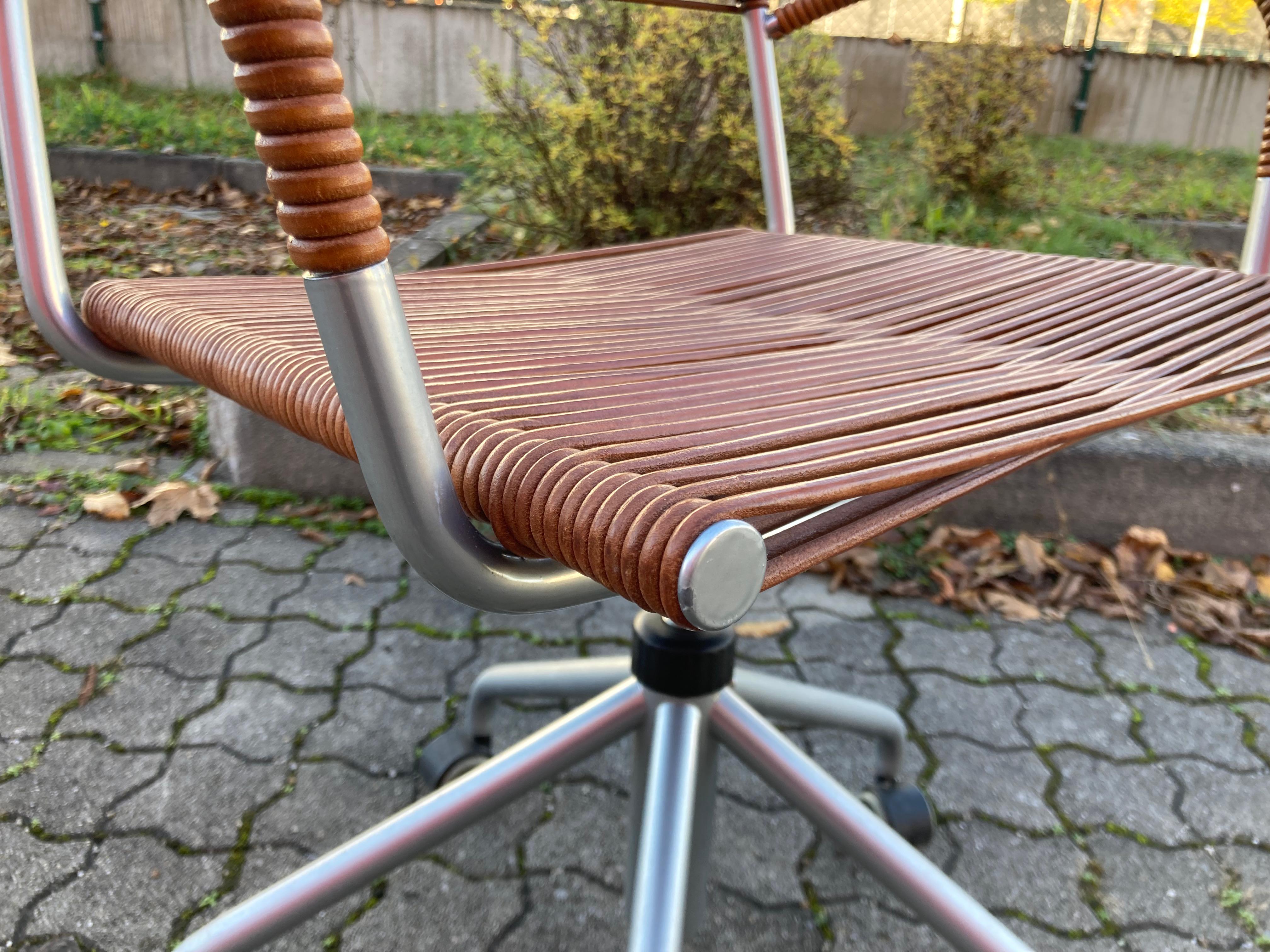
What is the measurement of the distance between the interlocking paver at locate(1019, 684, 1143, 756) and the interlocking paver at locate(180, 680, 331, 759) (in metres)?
1.05

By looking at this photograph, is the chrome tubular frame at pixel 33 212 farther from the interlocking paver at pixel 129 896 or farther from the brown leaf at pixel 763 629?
the brown leaf at pixel 763 629

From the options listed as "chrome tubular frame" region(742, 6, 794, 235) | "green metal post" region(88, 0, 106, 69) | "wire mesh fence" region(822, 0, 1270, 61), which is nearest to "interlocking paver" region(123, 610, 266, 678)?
"chrome tubular frame" region(742, 6, 794, 235)

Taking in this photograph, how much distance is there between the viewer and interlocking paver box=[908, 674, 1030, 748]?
136 centimetres

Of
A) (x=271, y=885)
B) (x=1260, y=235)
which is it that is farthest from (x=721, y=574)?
(x=1260, y=235)

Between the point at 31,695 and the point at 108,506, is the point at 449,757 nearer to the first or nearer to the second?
the point at 31,695

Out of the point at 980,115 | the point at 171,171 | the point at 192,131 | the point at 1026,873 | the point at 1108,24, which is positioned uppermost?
the point at 1108,24

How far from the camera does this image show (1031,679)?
1.50m

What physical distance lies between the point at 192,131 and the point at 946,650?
12.1ft

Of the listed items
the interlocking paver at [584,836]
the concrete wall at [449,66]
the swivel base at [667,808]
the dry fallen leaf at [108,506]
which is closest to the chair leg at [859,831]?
the swivel base at [667,808]

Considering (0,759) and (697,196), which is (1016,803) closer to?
(0,759)

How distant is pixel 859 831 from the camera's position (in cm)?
86

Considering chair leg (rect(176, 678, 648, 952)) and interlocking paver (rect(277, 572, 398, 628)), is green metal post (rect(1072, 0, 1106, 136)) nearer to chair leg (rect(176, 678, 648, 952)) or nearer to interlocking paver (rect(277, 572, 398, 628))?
interlocking paver (rect(277, 572, 398, 628))

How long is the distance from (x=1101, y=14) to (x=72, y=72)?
544 cm

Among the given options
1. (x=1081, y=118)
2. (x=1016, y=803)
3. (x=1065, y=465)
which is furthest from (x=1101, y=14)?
(x=1016, y=803)
